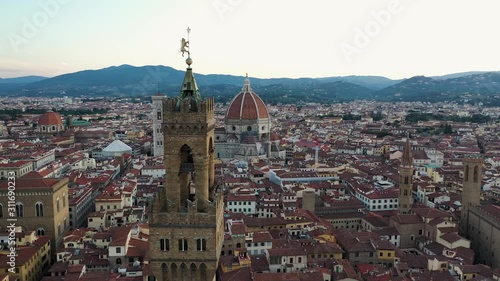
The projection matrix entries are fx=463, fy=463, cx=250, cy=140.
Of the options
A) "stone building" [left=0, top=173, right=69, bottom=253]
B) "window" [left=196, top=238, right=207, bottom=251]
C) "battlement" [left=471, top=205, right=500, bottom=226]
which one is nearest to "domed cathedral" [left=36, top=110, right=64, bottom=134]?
"stone building" [left=0, top=173, right=69, bottom=253]

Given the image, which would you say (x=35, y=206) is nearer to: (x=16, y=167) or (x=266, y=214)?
(x=266, y=214)

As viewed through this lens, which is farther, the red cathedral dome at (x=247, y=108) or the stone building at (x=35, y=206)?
the red cathedral dome at (x=247, y=108)

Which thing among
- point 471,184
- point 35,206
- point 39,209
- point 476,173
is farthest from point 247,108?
point 35,206

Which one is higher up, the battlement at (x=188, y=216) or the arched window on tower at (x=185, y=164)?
the arched window on tower at (x=185, y=164)

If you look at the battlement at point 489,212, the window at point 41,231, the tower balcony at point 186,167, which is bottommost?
the window at point 41,231

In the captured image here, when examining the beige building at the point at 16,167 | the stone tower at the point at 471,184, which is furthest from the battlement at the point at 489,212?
the beige building at the point at 16,167

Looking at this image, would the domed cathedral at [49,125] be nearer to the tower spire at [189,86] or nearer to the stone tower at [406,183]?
the stone tower at [406,183]

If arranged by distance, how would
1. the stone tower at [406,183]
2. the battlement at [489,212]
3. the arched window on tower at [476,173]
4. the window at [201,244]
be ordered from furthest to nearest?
the stone tower at [406,183]
the arched window on tower at [476,173]
the battlement at [489,212]
the window at [201,244]

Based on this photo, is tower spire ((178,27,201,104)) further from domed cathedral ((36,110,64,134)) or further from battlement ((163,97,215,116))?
domed cathedral ((36,110,64,134))
